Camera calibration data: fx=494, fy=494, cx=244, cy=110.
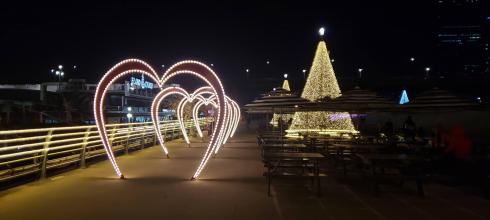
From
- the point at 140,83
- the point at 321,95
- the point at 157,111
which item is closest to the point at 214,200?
the point at 157,111

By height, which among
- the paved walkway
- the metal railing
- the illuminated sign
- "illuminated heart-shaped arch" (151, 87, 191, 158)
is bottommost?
the paved walkway

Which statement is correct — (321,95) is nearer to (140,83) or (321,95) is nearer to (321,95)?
(321,95)

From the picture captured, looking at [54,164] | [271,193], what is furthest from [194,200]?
[54,164]

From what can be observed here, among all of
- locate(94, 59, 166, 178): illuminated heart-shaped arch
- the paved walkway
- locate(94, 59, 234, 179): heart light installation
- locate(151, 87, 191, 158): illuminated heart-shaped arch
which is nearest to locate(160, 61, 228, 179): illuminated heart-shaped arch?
locate(94, 59, 234, 179): heart light installation

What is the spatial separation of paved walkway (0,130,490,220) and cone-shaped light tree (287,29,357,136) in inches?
448

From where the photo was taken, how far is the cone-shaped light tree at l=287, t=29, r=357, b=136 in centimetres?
2231

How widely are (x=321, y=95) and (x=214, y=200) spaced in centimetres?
1496

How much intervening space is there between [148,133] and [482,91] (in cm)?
7671

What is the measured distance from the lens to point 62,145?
12.2m

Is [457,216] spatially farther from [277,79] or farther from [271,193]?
[277,79]

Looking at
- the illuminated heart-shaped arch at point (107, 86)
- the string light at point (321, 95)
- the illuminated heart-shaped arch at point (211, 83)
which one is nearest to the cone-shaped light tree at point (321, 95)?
the string light at point (321, 95)

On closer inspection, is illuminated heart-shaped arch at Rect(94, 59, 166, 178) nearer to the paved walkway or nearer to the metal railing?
the paved walkway

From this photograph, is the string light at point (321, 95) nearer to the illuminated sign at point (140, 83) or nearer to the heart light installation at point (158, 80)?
the heart light installation at point (158, 80)

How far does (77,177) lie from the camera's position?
36.4 ft
